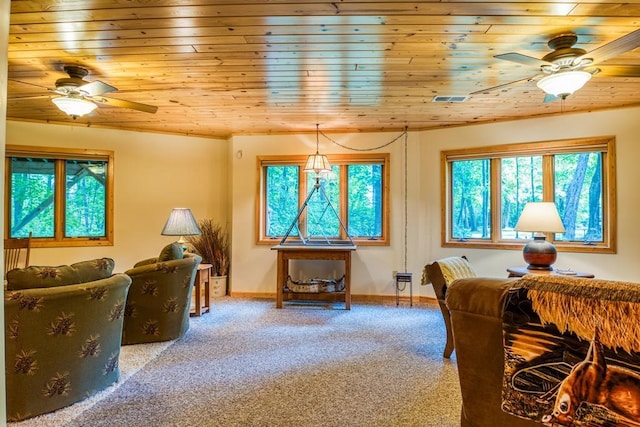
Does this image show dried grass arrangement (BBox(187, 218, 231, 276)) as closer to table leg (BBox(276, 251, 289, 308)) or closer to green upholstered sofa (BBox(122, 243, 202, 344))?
table leg (BBox(276, 251, 289, 308))

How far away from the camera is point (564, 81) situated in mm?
2586

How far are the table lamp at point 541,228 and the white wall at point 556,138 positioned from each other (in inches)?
47.3

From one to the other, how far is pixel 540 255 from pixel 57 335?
3.76 m

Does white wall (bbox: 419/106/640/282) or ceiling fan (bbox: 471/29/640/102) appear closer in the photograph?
ceiling fan (bbox: 471/29/640/102)

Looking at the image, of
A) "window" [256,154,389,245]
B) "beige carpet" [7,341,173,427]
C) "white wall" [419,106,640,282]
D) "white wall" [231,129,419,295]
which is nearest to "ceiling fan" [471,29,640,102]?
"white wall" [419,106,640,282]

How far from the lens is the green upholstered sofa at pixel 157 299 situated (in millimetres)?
3254

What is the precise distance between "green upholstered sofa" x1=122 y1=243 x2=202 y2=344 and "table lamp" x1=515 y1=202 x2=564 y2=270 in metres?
3.17

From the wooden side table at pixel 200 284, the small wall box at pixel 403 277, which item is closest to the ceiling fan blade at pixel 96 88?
the wooden side table at pixel 200 284

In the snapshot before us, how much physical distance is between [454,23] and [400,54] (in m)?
0.52

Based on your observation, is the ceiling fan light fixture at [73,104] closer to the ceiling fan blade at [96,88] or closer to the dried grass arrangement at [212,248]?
the ceiling fan blade at [96,88]

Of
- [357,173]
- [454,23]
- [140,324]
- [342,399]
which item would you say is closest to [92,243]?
[140,324]

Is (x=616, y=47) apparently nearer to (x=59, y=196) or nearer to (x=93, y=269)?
(x=93, y=269)

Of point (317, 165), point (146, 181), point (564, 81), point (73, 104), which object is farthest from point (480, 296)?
point (146, 181)

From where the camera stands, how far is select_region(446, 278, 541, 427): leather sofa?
1662mm
